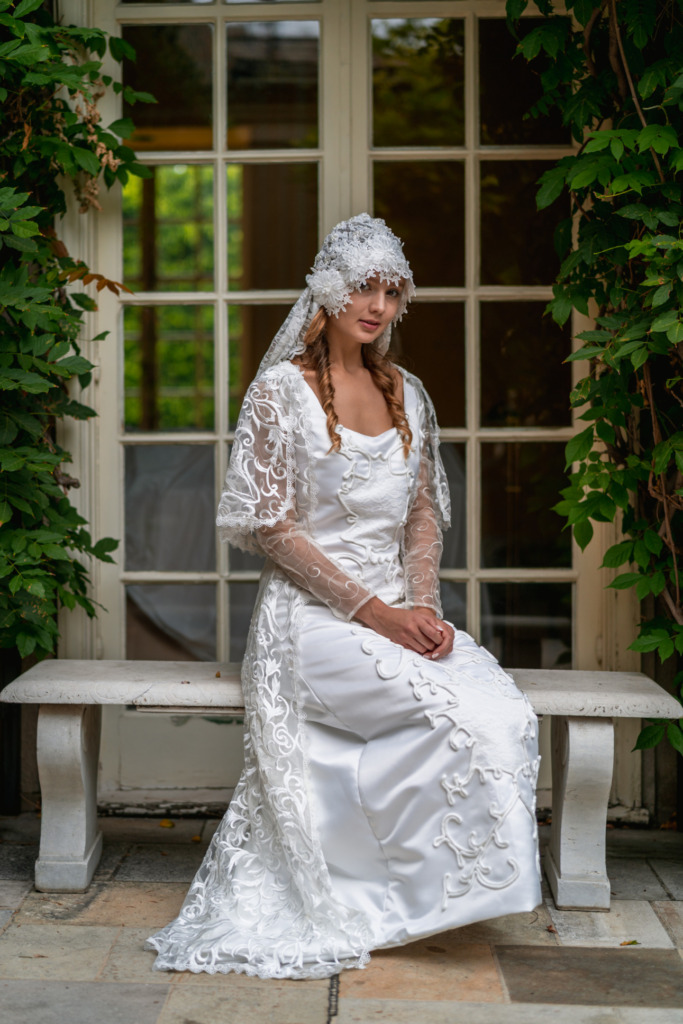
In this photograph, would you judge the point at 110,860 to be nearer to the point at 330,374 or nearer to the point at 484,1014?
the point at 484,1014

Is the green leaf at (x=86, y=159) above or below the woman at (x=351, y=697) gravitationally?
above

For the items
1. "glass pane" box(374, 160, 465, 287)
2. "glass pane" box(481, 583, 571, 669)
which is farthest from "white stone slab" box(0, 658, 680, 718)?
"glass pane" box(374, 160, 465, 287)

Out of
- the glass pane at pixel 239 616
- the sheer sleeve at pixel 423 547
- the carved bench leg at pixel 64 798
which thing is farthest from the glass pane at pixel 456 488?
the carved bench leg at pixel 64 798

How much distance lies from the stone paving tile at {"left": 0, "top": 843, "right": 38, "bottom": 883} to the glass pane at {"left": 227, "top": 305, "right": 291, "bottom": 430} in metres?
1.53

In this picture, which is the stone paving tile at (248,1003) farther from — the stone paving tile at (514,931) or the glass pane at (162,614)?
the glass pane at (162,614)

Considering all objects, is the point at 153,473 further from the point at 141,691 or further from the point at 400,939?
the point at 400,939

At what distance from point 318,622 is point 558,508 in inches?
30.1

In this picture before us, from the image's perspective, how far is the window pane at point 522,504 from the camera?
3570mm

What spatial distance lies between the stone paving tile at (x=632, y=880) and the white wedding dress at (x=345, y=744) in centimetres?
66

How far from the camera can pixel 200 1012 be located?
2.29 metres

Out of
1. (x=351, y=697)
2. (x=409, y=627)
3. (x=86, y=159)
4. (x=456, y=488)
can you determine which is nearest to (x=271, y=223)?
(x=86, y=159)

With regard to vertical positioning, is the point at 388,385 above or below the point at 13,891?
above

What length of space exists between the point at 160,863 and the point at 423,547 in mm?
1165

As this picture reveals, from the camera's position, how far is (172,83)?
3531 millimetres
